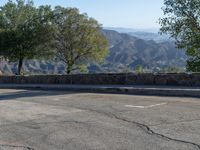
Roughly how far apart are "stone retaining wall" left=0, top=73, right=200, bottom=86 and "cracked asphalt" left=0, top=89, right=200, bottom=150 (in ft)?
6.94

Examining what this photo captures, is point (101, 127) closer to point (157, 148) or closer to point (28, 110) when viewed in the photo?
point (157, 148)

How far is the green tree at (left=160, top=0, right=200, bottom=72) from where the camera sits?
3088cm

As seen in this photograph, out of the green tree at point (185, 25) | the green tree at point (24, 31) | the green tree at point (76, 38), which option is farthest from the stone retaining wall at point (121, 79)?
the green tree at point (76, 38)

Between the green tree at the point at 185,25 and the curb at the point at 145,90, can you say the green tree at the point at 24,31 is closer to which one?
the green tree at the point at 185,25

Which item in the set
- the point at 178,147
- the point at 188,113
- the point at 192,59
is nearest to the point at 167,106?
the point at 188,113

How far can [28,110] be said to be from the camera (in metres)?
11.8

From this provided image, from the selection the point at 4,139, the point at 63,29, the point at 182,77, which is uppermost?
the point at 63,29

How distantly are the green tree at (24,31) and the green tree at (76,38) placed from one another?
4.83 feet

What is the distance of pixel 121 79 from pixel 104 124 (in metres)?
8.10

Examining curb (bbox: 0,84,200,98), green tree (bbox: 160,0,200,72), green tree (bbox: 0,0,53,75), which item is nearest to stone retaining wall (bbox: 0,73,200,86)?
curb (bbox: 0,84,200,98)

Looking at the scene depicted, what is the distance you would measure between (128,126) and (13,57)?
38.5m

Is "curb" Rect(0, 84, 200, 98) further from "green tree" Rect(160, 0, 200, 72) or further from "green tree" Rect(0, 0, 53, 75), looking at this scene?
"green tree" Rect(0, 0, 53, 75)

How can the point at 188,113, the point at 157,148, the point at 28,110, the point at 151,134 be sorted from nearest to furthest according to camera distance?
the point at 157,148, the point at 151,134, the point at 188,113, the point at 28,110

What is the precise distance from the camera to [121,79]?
1716 centimetres
